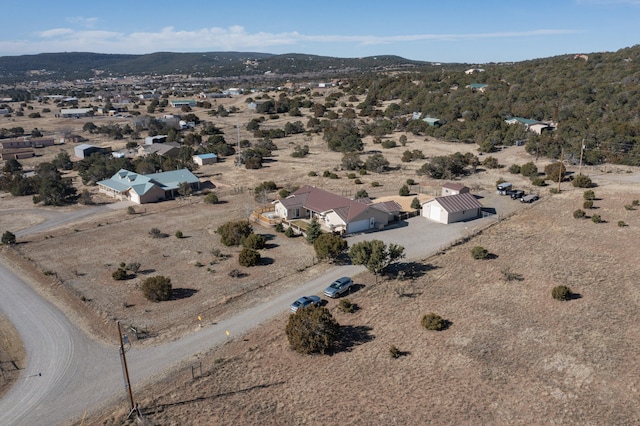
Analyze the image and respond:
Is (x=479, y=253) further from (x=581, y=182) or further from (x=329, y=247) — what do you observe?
(x=581, y=182)

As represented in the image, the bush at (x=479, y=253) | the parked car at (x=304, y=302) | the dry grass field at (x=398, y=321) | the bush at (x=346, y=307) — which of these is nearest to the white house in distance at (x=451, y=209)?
the dry grass field at (x=398, y=321)

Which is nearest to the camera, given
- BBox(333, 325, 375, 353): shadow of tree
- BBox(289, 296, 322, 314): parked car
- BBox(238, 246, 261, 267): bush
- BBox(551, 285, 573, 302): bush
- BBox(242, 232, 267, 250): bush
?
BBox(333, 325, 375, 353): shadow of tree

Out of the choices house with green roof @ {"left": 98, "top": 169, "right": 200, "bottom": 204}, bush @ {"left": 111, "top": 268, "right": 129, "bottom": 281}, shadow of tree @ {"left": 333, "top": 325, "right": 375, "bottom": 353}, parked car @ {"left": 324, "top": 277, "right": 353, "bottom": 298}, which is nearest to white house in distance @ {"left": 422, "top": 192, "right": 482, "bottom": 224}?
parked car @ {"left": 324, "top": 277, "right": 353, "bottom": 298}

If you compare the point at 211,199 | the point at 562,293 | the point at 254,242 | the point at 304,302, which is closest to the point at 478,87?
the point at 211,199

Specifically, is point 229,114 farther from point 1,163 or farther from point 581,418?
point 581,418

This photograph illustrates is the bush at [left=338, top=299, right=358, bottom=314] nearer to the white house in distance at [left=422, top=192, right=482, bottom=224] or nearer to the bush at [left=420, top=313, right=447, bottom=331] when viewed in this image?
the bush at [left=420, top=313, right=447, bottom=331]
